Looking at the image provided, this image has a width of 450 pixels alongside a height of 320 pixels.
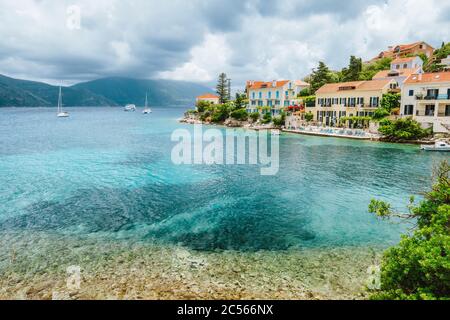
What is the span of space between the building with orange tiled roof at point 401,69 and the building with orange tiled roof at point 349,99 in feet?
21.0

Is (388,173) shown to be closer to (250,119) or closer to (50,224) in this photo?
(50,224)

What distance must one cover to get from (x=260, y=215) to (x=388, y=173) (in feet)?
56.9

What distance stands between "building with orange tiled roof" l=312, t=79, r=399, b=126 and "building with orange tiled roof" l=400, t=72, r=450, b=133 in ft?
18.8

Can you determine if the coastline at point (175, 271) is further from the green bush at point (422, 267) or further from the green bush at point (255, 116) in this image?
the green bush at point (255, 116)

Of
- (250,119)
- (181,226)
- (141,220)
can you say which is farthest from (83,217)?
(250,119)

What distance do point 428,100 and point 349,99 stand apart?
1513 cm

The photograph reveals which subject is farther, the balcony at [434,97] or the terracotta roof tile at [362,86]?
the terracotta roof tile at [362,86]

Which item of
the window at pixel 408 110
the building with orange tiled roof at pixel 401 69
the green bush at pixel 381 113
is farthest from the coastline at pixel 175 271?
the building with orange tiled roof at pixel 401 69

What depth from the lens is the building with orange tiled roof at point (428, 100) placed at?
45094 millimetres

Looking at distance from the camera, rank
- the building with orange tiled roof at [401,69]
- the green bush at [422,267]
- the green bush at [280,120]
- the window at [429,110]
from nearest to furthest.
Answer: the green bush at [422,267], the window at [429,110], the building with orange tiled roof at [401,69], the green bush at [280,120]

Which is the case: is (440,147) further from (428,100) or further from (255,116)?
(255,116)

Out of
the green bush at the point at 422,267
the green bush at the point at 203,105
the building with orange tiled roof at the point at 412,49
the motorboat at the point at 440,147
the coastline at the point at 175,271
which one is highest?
the building with orange tiled roof at the point at 412,49

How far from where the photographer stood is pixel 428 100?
46719mm

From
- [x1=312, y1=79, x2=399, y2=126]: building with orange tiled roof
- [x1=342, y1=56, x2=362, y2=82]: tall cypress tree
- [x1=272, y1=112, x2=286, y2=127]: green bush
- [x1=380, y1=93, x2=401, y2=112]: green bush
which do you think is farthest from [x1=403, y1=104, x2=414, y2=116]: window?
[x1=342, y1=56, x2=362, y2=82]: tall cypress tree
